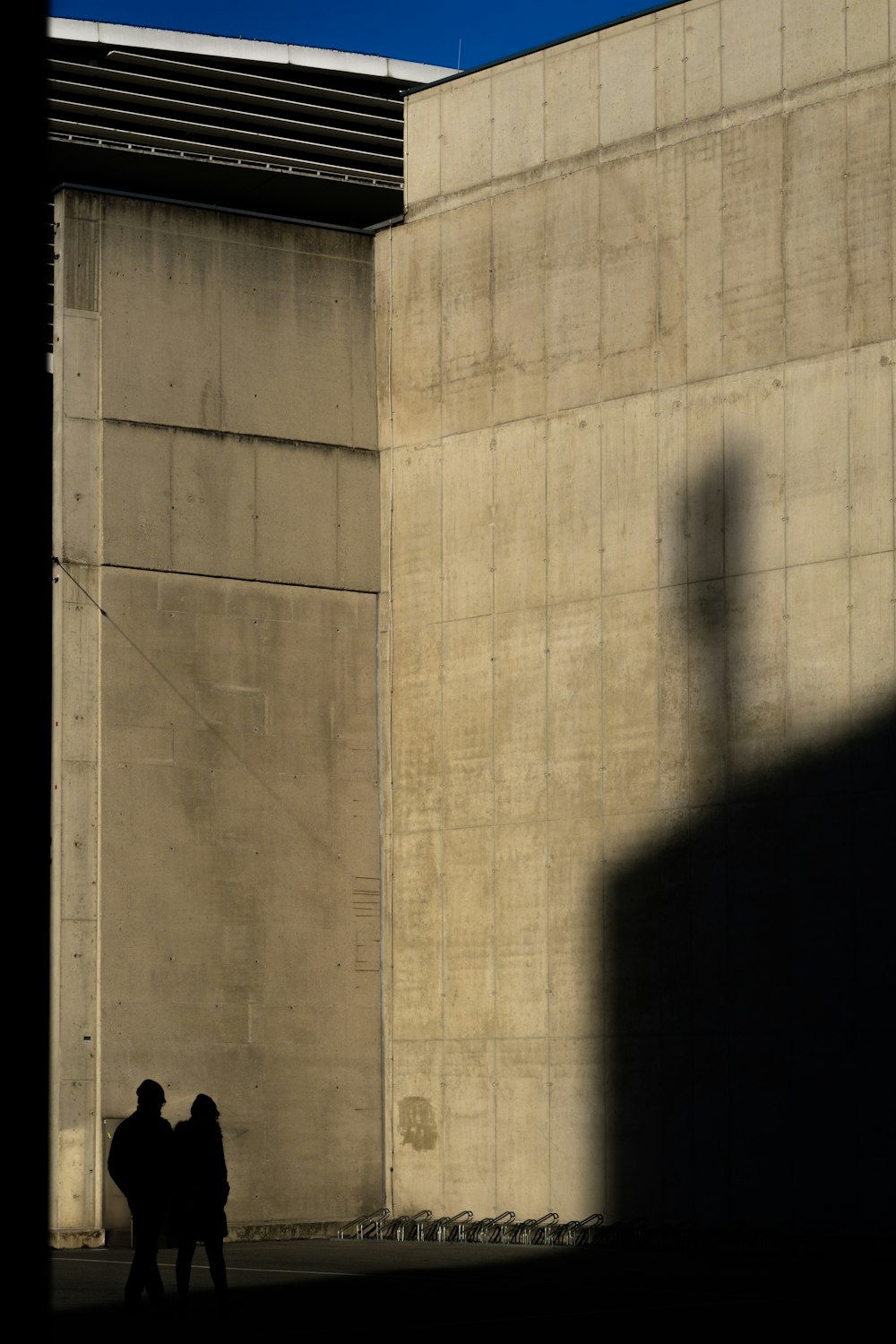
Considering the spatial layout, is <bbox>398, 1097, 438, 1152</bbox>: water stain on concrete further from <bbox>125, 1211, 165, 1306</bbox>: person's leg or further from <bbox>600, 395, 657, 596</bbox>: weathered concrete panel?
<bbox>125, 1211, 165, 1306</bbox>: person's leg

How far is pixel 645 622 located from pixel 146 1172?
402 inches

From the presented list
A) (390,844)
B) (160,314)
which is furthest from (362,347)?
(390,844)

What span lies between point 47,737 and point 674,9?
21.3 meters

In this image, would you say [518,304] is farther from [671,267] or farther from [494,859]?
[494,859]

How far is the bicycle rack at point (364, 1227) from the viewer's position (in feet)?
75.3

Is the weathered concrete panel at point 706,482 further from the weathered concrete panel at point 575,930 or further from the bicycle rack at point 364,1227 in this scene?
the bicycle rack at point 364,1227

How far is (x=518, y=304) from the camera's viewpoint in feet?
76.9

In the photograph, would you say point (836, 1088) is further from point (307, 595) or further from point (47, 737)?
point (47, 737)

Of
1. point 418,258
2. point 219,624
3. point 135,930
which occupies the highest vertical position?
point 418,258

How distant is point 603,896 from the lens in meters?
21.8

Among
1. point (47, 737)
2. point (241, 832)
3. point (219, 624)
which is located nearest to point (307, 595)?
point (219, 624)

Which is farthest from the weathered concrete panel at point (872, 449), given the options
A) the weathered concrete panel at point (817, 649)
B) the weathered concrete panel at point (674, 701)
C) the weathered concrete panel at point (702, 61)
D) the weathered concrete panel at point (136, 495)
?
the weathered concrete panel at point (136, 495)

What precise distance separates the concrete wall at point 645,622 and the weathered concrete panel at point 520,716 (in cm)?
4

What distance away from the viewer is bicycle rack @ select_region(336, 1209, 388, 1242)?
22.9 meters
